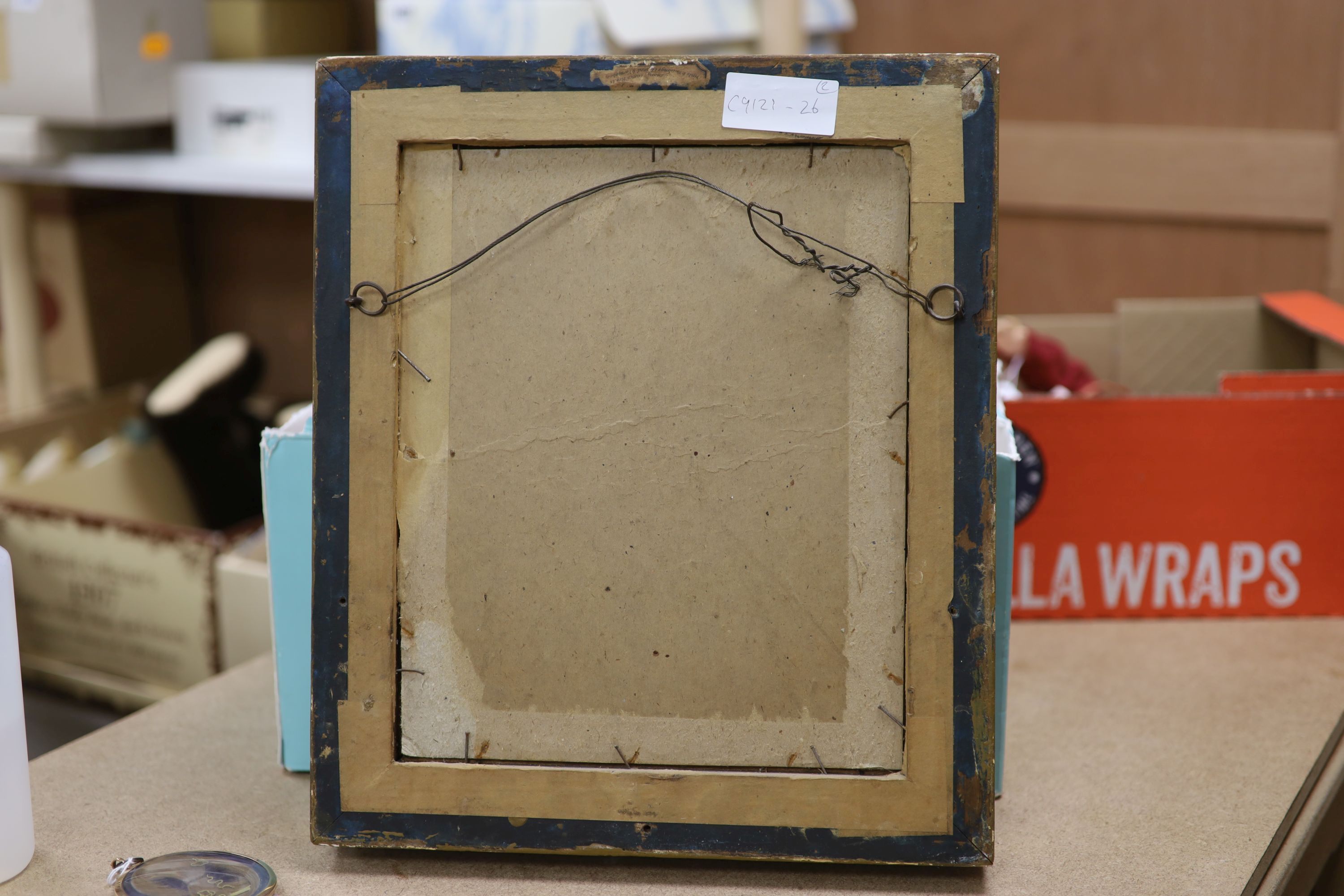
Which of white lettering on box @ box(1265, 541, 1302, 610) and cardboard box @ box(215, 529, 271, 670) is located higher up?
white lettering on box @ box(1265, 541, 1302, 610)

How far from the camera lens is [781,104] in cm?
62

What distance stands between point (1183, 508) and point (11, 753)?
2.93ft

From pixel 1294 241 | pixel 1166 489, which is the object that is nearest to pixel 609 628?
pixel 1166 489

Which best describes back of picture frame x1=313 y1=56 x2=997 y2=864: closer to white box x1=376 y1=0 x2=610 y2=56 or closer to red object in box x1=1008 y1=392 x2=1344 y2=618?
red object in box x1=1008 y1=392 x2=1344 y2=618

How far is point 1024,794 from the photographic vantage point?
725 millimetres

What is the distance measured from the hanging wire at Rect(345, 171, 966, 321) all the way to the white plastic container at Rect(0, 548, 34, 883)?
24 cm

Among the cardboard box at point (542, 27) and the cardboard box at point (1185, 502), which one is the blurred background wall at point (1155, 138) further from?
the cardboard box at point (1185, 502)

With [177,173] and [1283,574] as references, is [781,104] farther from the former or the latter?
[177,173]

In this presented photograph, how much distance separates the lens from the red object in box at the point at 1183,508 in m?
0.96

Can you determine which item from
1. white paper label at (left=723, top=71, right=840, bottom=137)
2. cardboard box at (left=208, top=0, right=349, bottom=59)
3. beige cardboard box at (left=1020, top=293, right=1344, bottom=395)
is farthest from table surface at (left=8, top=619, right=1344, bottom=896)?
cardboard box at (left=208, top=0, right=349, bottom=59)

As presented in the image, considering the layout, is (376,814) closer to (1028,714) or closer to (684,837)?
(684,837)

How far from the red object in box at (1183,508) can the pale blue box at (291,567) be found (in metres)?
0.57

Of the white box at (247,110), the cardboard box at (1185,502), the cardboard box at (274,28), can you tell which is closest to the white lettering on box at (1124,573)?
the cardboard box at (1185,502)

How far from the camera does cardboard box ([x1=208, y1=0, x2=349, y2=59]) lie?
1617mm
